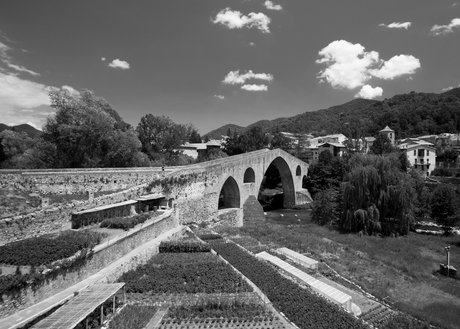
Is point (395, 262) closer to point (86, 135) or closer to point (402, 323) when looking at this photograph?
point (402, 323)

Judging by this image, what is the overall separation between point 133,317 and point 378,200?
2302 centimetres

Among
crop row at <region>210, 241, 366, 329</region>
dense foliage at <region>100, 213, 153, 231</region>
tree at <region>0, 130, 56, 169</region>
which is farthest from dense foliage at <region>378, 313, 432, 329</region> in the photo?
tree at <region>0, 130, 56, 169</region>

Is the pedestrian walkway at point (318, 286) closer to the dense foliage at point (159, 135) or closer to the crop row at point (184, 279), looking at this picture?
the crop row at point (184, 279)

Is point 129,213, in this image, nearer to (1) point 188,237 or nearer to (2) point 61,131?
(1) point 188,237

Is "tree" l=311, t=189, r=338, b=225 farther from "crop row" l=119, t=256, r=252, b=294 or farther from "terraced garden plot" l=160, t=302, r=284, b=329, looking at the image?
"terraced garden plot" l=160, t=302, r=284, b=329

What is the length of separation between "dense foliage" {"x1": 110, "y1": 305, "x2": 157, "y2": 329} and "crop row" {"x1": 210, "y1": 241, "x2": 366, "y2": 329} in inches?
159

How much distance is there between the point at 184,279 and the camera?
9.95 metres

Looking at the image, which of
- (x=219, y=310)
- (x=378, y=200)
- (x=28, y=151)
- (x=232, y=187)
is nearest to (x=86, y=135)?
(x=28, y=151)

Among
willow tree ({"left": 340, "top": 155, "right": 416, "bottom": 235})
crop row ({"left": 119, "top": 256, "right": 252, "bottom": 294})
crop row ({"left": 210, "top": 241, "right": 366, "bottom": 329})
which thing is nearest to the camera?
crop row ({"left": 210, "top": 241, "right": 366, "bottom": 329})

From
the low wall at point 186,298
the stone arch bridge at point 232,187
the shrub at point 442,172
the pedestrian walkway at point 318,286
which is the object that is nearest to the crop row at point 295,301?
the pedestrian walkway at point 318,286

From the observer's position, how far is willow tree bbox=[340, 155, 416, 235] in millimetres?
23656

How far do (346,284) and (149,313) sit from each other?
953 cm

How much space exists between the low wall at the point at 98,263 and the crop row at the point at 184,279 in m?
0.73

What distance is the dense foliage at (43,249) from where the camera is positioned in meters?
7.95
